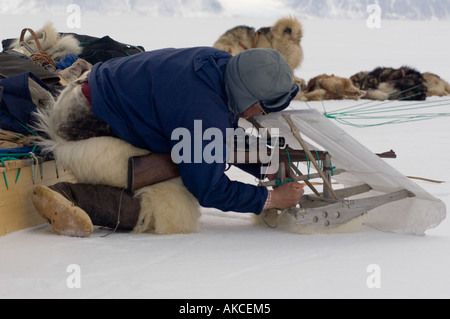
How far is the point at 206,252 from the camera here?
2219 millimetres

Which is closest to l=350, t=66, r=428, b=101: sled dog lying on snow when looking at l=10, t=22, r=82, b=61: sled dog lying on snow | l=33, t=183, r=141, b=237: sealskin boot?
l=10, t=22, r=82, b=61: sled dog lying on snow

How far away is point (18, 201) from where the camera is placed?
2527 millimetres

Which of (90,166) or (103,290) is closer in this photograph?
(103,290)

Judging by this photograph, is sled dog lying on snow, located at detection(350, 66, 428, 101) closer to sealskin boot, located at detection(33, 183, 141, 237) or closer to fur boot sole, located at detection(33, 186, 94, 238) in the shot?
sealskin boot, located at detection(33, 183, 141, 237)

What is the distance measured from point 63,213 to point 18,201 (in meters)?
0.29

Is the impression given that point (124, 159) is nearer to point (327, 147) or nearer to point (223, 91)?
point (223, 91)

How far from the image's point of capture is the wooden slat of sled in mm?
2449

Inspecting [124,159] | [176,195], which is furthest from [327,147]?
[124,159]

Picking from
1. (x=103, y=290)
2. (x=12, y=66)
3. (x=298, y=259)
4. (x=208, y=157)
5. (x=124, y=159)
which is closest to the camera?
(x=103, y=290)

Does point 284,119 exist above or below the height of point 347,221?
above

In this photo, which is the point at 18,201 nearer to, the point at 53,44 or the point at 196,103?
the point at 196,103

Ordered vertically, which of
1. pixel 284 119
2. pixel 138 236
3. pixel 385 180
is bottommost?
pixel 138 236

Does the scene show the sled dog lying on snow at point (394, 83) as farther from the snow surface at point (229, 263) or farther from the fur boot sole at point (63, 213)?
the fur boot sole at point (63, 213)

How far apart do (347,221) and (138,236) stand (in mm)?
818
